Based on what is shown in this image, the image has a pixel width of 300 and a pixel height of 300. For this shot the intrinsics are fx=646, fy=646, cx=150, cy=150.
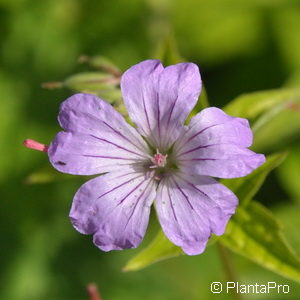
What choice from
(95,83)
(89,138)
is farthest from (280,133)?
(89,138)

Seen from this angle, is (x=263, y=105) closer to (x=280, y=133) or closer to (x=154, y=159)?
(x=154, y=159)

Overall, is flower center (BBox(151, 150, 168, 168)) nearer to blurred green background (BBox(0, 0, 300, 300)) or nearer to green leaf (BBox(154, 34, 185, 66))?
green leaf (BBox(154, 34, 185, 66))

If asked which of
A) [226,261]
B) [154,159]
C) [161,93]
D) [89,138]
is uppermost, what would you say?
[161,93]

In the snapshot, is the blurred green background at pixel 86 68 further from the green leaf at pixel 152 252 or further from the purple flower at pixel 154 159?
the purple flower at pixel 154 159

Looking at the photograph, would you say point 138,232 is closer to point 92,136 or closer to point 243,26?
point 92,136

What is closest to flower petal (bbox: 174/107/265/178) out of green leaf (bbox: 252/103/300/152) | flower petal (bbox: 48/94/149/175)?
flower petal (bbox: 48/94/149/175)

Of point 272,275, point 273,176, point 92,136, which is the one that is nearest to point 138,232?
point 92,136
